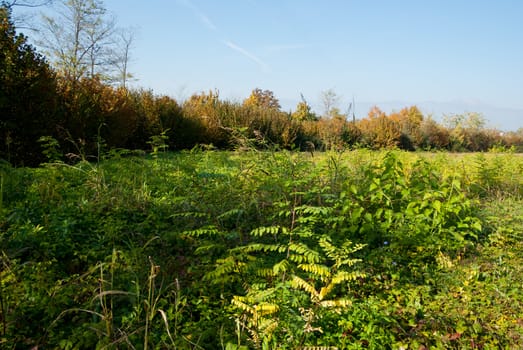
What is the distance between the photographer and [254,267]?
2.38 meters

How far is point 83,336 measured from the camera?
5.77 feet

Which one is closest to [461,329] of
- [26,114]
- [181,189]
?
[181,189]

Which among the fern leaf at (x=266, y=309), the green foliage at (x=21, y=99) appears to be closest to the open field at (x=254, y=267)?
the fern leaf at (x=266, y=309)

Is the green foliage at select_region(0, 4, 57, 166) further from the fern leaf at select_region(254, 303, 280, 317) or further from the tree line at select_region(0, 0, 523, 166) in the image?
the fern leaf at select_region(254, 303, 280, 317)

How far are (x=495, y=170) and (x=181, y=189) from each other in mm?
4970

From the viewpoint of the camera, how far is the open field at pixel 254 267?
1.96 m

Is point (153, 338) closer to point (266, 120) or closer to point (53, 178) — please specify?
point (53, 178)

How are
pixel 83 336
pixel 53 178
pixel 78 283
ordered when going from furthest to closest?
pixel 53 178 < pixel 78 283 < pixel 83 336

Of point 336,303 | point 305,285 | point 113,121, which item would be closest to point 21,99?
point 113,121

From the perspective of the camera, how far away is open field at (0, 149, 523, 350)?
196cm

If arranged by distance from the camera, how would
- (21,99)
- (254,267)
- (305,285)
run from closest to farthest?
(305,285), (254,267), (21,99)

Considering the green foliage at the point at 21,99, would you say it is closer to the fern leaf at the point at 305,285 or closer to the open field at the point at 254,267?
the open field at the point at 254,267

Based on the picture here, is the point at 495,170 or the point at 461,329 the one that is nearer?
the point at 461,329

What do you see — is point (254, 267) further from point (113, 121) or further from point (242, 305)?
point (113, 121)
